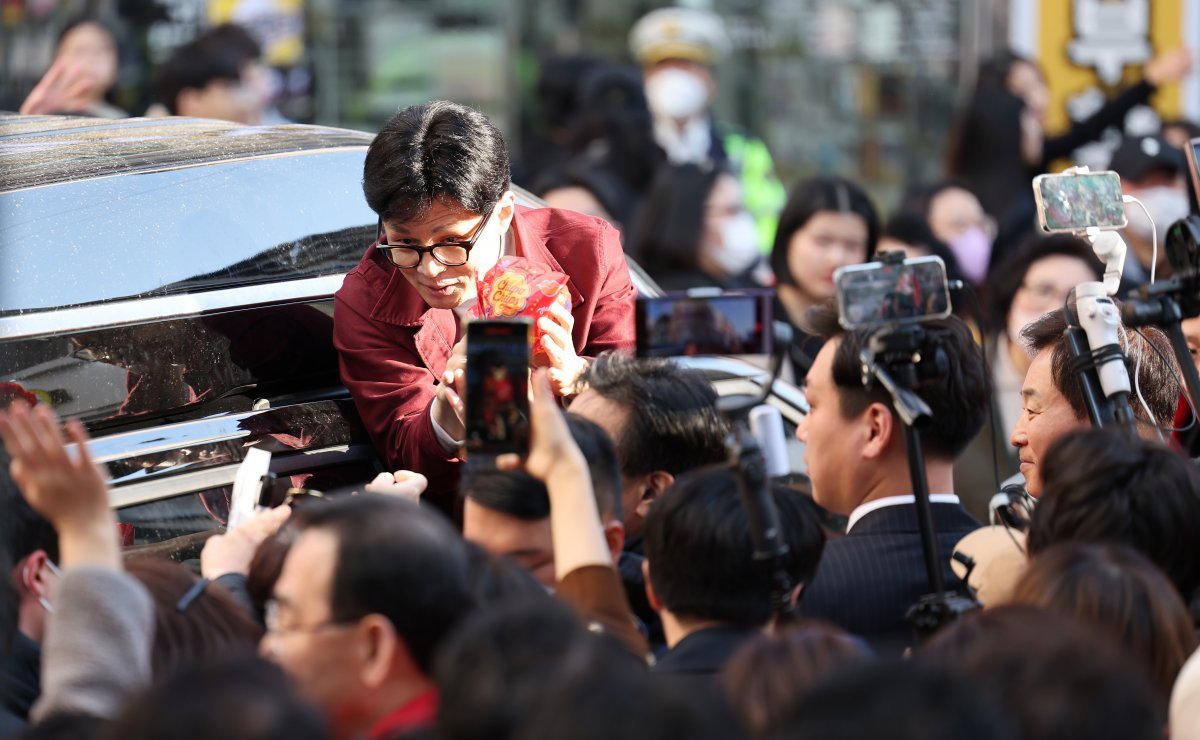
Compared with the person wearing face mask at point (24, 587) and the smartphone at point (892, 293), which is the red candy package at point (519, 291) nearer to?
the smartphone at point (892, 293)

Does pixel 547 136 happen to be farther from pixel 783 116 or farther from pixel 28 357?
pixel 28 357

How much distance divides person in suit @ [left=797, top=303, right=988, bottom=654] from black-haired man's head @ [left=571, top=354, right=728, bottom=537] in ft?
0.72

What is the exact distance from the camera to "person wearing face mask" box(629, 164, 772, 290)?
6.64 meters

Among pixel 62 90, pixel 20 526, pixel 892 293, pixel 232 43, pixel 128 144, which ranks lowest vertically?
pixel 20 526

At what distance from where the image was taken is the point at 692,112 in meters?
8.58

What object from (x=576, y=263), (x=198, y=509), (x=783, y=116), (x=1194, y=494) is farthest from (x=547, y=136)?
(x=1194, y=494)

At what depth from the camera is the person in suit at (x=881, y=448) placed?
11.1 ft

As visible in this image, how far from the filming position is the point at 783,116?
1042 cm

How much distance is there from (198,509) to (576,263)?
1010 millimetres

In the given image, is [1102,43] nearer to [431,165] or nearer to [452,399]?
[431,165]

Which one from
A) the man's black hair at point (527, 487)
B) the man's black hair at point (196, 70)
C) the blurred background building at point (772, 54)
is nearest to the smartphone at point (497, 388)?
the man's black hair at point (527, 487)

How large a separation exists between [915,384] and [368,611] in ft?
3.53

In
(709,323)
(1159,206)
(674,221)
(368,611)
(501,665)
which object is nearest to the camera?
(501,665)

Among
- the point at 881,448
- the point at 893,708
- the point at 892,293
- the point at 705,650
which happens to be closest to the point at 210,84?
the point at 881,448
